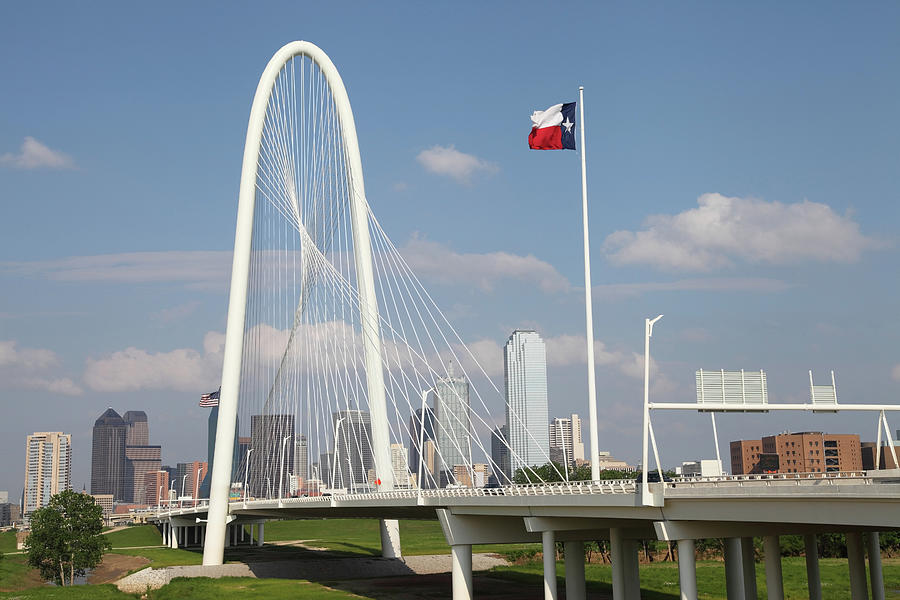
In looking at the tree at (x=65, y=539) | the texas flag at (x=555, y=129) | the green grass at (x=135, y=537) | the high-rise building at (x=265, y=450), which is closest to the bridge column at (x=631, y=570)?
the texas flag at (x=555, y=129)

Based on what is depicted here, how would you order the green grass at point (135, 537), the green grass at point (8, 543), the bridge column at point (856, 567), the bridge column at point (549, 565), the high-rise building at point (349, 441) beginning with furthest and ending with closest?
1. the green grass at point (8, 543)
2. the green grass at point (135, 537)
3. the high-rise building at point (349, 441)
4. the bridge column at point (549, 565)
5. the bridge column at point (856, 567)

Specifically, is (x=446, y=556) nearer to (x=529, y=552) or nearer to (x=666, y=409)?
(x=529, y=552)

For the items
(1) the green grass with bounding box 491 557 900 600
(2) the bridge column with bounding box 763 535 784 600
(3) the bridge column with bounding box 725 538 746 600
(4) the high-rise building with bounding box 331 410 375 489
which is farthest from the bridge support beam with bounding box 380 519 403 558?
(2) the bridge column with bounding box 763 535 784 600

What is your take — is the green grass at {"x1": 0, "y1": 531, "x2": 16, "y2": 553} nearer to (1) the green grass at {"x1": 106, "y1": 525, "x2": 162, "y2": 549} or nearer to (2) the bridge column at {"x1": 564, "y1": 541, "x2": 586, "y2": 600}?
(1) the green grass at {"x1": 106, "y1": 525, "x2": 162, "y2": 549}

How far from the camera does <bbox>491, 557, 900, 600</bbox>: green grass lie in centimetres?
5481

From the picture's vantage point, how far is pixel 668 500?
32125mm

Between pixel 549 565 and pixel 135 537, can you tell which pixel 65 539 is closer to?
pixel 549 565

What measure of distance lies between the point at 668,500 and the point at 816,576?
47.4 ft

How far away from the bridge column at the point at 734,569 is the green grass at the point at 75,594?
135ft

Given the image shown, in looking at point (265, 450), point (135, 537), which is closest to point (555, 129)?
point (265, 450)

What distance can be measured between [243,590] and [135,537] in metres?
79.4

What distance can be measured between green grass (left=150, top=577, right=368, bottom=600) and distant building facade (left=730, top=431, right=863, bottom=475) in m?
88.5

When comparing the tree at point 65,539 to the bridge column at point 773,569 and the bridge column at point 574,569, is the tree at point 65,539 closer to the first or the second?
the bridge column at point 574,569

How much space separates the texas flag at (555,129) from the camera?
41656mm
